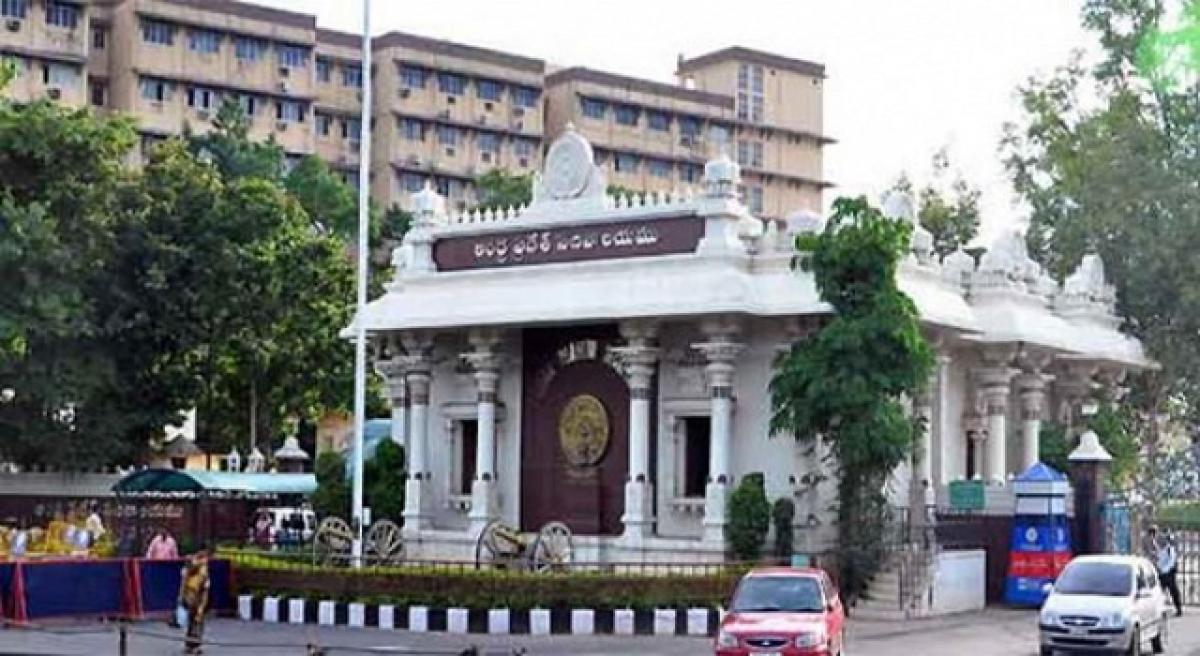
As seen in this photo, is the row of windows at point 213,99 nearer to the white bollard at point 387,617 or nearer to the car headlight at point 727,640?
the white bollard at point 387,617

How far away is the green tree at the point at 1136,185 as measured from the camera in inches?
1554

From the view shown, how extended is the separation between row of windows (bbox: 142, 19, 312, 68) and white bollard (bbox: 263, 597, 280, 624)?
4739cm

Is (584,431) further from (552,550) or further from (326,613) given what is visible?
(326,613)

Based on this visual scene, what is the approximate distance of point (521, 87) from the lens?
83.6 meters

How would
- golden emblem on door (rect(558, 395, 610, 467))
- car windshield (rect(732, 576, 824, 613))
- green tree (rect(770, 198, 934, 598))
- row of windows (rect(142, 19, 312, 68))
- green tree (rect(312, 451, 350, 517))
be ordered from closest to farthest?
1. car windshield (rect(732, 576, 824, 613))
2. green tree (rect(770, 198, 934, 598))
3. golden emblem on door (rect(558, 395, 610, 467))
4. green tree (rect(312, 451, 350, 517))
5. row of windows (rect(142, 19, 312, 68))

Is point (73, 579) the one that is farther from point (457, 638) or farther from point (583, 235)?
point (583, 235)

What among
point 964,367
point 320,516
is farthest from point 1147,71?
point 320,516

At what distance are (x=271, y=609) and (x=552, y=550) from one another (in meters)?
4.73

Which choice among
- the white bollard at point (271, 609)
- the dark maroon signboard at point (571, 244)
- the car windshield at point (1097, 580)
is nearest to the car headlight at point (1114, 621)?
the car windshield at point (1097, 580)

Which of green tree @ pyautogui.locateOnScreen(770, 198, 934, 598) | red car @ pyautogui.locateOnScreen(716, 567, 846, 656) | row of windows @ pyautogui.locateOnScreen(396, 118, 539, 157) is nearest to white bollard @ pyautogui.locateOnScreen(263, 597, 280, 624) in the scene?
green tree @ pyautogui.locateOnScreen(770, 198, 934, 598)

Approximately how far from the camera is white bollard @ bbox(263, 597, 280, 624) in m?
26.4

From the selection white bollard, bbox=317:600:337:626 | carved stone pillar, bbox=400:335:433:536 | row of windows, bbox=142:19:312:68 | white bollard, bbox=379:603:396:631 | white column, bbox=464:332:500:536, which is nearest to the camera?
white bollard, bbox=379:603:396:631

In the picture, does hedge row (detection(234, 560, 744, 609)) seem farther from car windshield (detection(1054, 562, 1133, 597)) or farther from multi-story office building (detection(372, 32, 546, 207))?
multi-story office building (detection(372, 32, 546, 207))

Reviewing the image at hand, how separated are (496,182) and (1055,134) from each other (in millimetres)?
25534
